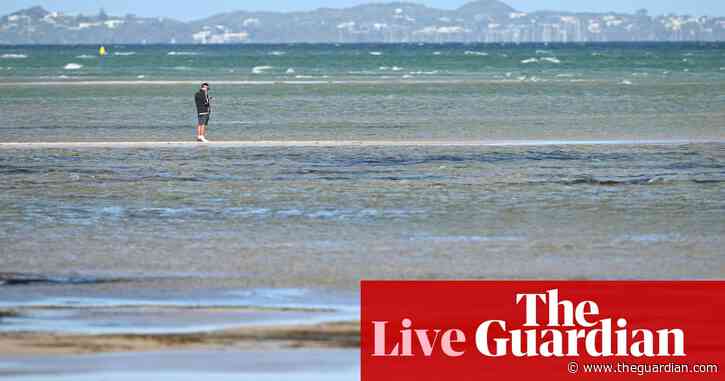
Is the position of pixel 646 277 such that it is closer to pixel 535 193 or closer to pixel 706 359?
pixel 706 359

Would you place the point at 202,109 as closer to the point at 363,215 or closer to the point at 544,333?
the point at 363,215

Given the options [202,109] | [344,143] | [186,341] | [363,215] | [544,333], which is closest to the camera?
[544,333]

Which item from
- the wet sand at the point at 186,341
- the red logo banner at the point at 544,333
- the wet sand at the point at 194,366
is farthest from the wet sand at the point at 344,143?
the wet sand at the point at 194,366

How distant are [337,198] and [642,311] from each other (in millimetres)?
9197

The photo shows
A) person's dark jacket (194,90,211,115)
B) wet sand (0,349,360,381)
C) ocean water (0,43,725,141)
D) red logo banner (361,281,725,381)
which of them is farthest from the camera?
ocean water (0,43,725,141)

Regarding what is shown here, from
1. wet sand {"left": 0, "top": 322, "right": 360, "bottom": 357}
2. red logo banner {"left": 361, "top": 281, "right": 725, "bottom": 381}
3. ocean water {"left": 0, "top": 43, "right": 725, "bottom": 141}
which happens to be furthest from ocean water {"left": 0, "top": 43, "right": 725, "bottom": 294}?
wet sand {"left": 0, "top": 322, "right": 360, "bottom": 357}

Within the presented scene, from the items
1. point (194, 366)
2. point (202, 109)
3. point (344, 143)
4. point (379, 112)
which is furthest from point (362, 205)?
point (379, 112)

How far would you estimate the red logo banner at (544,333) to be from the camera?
31.6 ft

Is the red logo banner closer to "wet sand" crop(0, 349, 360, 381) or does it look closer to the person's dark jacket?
"wet sand" crop(0, 349, 360, 381)

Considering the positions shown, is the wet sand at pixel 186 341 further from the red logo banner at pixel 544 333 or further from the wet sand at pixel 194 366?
the red logo banner at pixel 544 333

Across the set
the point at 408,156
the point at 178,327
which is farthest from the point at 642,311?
the point at 408,156

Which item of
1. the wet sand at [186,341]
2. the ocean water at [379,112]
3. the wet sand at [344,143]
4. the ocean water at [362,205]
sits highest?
the wet sand at [186,341]

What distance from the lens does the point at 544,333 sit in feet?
33.9

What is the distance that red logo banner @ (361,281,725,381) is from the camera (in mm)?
9641
